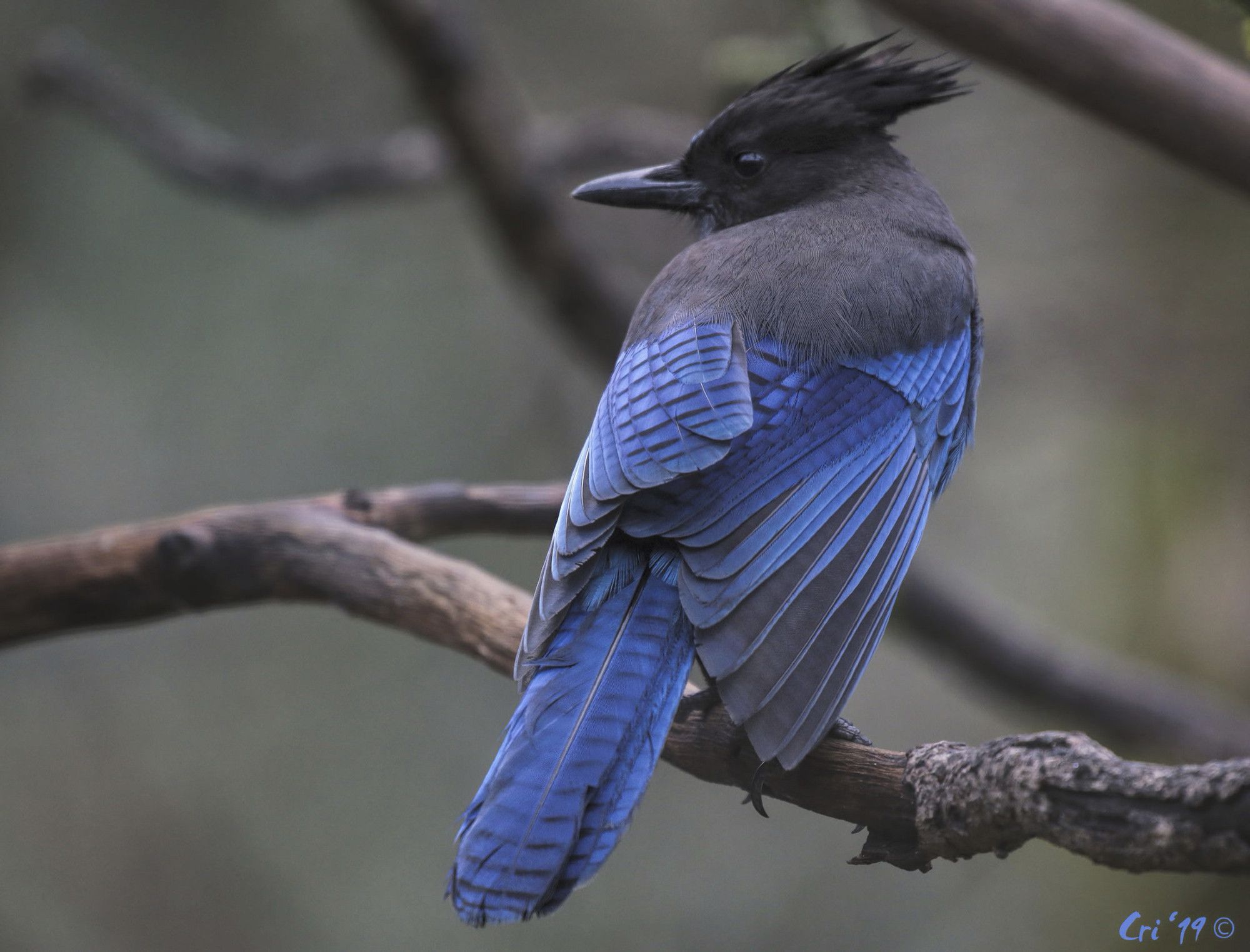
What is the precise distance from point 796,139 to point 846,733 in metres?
1.45

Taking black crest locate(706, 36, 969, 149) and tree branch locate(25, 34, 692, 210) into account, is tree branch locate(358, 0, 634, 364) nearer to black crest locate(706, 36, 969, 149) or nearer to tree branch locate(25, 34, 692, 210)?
tree branch locate(25, 34, 692, 210)

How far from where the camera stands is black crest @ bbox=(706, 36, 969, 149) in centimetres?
278

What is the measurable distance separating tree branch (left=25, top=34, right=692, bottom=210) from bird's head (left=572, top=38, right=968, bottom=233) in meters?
1.29

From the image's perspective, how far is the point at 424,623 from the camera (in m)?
2.31

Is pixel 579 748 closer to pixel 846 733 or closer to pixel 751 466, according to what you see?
pixel 846 733

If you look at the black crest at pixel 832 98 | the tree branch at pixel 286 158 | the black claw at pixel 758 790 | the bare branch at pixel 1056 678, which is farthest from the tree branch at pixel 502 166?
the black claw at pixel 758 790

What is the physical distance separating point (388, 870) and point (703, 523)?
3.28 metres

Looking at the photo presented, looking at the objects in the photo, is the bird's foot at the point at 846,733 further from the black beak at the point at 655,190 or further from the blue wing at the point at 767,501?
the black beak at the point at 655,190

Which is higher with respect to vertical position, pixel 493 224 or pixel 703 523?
pixel 493 224

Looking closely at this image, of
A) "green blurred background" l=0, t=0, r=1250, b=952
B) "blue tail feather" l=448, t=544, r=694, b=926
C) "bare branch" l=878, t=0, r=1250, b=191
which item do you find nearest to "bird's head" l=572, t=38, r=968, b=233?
"bare branch" l=878, t=0, r=1250, b=191

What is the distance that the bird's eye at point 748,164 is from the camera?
2816 millimetres

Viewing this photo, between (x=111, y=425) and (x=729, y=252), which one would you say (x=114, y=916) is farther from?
(x=729, y=252)

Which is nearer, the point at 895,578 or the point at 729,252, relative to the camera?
the point at 895,578

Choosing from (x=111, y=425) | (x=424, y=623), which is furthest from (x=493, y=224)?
(x=424, y=623)
